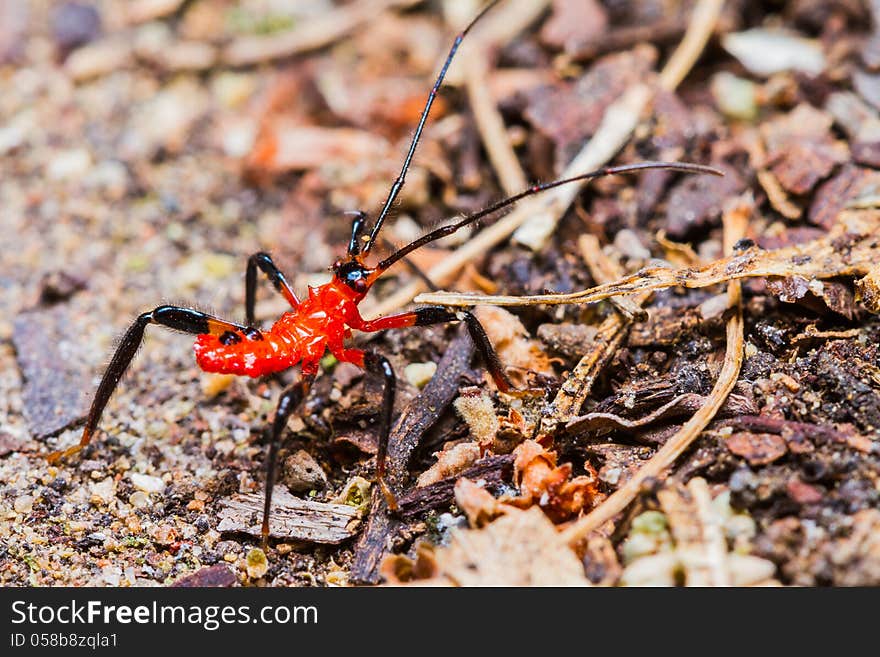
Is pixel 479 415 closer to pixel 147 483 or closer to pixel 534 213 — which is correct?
pixel 534 213

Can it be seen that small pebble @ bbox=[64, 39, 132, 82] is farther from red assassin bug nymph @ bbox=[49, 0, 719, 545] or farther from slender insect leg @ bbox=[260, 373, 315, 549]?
slender insect leg @ bbox=[260, 373, 315, 549]

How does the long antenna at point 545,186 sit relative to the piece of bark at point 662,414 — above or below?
above

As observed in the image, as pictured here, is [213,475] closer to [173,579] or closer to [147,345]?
[173,579]

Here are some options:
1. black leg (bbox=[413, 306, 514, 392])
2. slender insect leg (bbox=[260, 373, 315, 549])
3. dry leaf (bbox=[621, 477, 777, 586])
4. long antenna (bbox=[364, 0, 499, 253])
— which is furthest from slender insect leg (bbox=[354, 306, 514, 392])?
dry leaf (bbox=[621, 477, 777, 586])

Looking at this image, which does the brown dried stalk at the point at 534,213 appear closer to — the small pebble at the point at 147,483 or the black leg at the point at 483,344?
the black leg at the point at 483,344

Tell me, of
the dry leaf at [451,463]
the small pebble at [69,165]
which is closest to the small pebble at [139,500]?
the dry leaf at [451,463]

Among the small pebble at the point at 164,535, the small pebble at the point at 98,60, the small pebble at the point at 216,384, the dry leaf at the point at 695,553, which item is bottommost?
the dry leaf at the point at 695,553

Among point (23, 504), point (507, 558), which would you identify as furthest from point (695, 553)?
point (23, 504)
